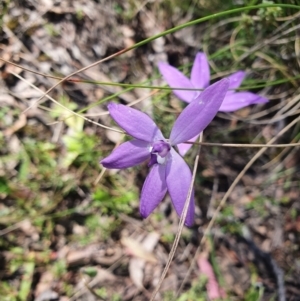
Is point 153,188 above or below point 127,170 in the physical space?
above

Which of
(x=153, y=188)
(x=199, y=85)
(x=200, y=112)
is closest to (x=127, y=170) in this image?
(x=199, y=85)

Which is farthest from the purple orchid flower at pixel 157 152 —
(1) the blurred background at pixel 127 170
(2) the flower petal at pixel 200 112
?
(1) the blurred background at pixel 127 170

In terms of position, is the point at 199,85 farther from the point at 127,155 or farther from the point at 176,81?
the point at 127,155

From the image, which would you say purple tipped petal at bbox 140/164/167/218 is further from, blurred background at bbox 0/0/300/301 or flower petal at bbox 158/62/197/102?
blurred background at bbox 0/0/300/301

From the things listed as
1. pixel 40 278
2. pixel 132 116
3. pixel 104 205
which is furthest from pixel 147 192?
pixel 40 278

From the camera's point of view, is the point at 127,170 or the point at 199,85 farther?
the point at 127,170

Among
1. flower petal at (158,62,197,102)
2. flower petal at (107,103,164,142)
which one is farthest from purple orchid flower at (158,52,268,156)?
flower petal at (107,103,164,142)
